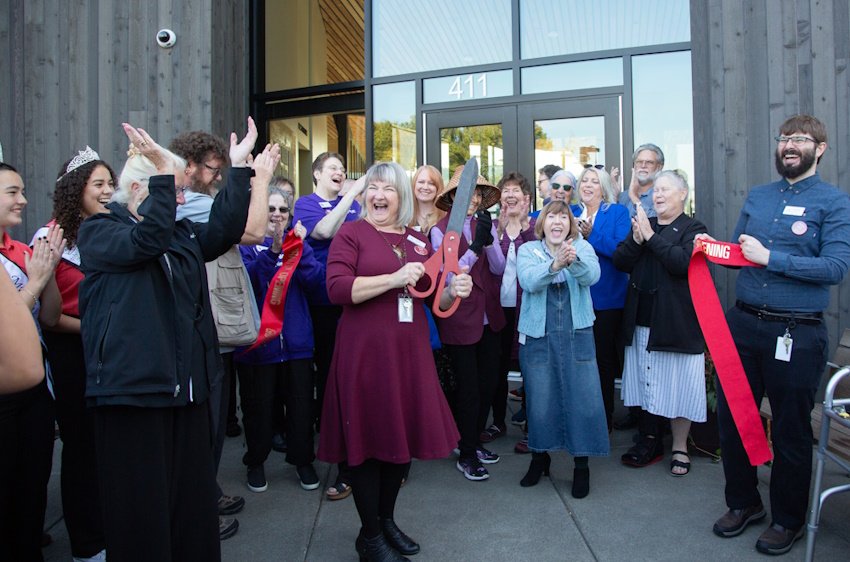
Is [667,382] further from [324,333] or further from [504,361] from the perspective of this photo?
[324,333]

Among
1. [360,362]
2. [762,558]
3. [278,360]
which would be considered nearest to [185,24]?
[278,360]

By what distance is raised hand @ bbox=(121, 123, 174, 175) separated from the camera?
6.89ft

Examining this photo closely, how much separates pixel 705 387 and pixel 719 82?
9.41 feet

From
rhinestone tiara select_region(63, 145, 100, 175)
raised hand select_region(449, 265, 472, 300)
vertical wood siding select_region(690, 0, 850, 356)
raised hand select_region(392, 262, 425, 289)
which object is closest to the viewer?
raised hand select_region(392, 262, 425, 289)

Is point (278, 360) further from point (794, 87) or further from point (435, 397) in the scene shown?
point (794, 87)

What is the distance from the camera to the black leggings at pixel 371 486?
2672 mm

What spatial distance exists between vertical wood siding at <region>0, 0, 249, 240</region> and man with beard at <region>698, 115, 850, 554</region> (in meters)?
5.43

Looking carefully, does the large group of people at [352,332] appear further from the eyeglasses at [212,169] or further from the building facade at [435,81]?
the building facade at [435,81]

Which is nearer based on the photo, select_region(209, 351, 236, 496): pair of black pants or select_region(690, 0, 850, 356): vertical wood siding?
select_region(209, 351, 236, 496): pair of black pants

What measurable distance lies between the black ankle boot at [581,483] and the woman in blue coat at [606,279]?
85cm

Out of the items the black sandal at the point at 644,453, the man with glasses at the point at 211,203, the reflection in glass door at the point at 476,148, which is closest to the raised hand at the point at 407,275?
the man with glasses at the point at 211,203

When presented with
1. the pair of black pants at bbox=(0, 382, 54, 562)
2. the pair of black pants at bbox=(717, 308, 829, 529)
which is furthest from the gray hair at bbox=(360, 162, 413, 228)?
the pair of black pants at bbox=(717, 308, 829, 529)

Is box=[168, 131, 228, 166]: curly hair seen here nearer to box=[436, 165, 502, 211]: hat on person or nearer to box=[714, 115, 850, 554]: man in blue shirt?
box=[436, 165, 502, 211]: hat on person

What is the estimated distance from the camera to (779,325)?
3000 millimetres
